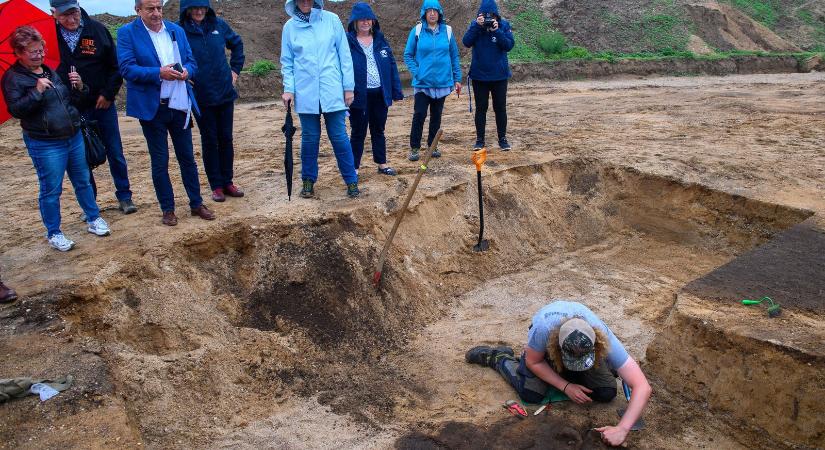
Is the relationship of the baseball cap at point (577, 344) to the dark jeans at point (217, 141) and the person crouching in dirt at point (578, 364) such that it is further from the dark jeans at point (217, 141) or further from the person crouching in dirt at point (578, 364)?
the dark jeans at point (217, 141)

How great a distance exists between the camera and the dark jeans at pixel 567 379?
3.93 m

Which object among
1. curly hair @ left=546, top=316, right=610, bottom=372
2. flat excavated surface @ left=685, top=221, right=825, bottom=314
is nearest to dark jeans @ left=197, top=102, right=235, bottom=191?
curly hair @ left=546, top=316, right=610, bottom=372

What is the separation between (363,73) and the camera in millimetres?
5914

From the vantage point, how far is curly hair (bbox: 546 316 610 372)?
3.53m

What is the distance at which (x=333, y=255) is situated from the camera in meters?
5.16

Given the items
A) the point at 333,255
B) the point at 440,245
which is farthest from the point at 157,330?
the point at 440,245

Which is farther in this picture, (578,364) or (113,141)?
(113,141)

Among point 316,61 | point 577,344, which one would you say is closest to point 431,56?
point 316,61

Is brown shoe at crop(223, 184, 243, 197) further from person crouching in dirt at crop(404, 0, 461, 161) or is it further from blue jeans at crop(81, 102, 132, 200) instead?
person crouching in dirt at crop(404, 0, 461, 161)

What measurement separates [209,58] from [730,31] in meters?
16.7

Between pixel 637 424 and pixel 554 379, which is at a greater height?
pixel 554 379

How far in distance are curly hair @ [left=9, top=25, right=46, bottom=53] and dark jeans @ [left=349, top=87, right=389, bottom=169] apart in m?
2.69

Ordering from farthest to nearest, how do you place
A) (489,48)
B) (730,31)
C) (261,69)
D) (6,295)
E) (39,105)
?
(730,31)
(261,69)
(489,48)
(39,105)
(6,295)

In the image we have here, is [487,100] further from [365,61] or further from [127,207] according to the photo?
[127,207]
